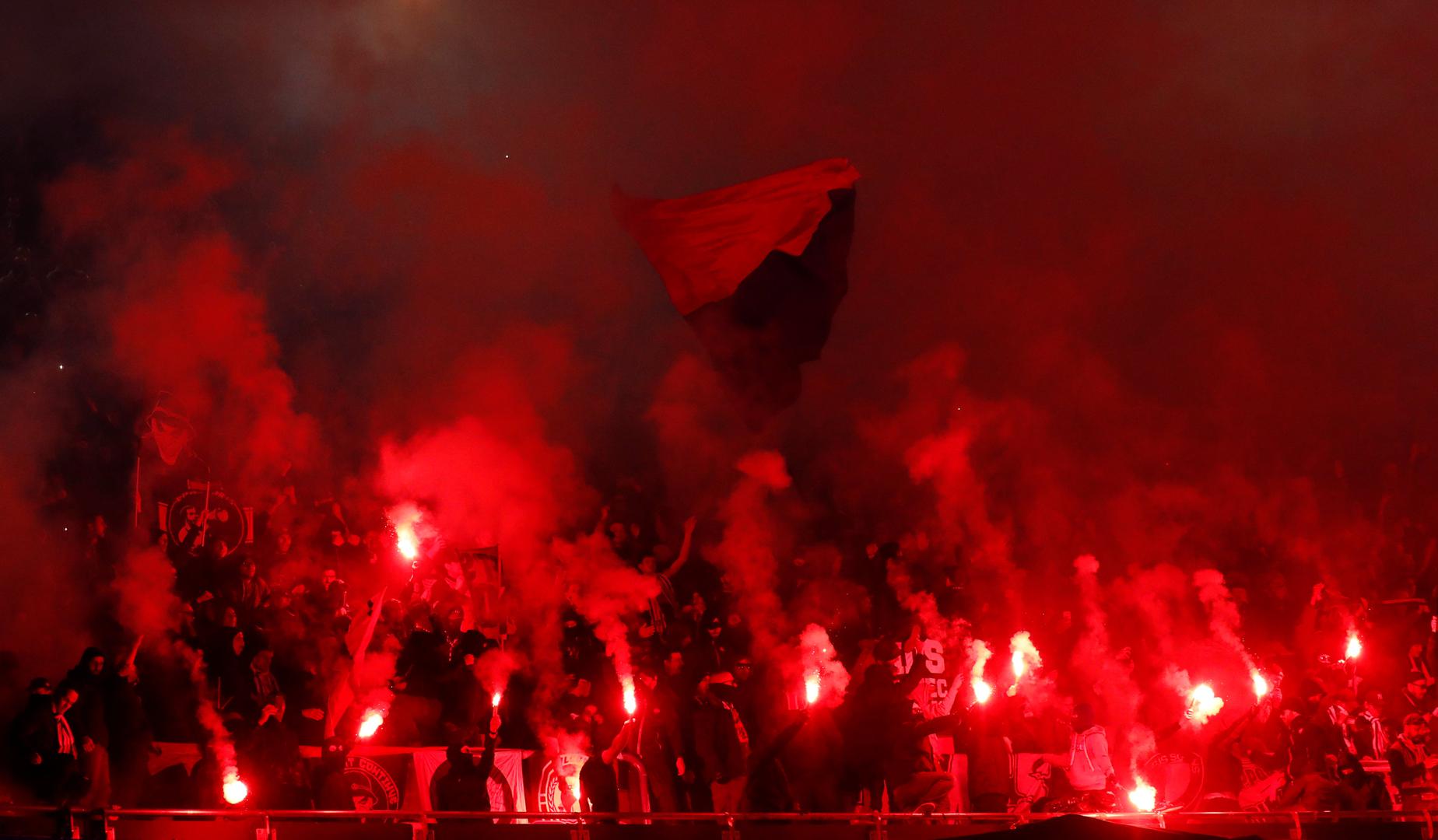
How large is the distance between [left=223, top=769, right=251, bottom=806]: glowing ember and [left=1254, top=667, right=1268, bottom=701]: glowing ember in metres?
8.07

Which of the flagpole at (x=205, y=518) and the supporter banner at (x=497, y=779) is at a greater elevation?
the flagpole at (x=205, y=518)

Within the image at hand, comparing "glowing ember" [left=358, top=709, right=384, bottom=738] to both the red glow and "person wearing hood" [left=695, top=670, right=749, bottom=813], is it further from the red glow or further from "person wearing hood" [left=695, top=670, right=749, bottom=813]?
"person wearing hood" [left=695, top=670, right=749, bottom=813]

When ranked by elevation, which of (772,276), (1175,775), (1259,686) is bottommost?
(1175,775)

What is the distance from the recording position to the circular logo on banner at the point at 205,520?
9758mm

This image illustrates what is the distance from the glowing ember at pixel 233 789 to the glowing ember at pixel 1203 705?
24.9 ft

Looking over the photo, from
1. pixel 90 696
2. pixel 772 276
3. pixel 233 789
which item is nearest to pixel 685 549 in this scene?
pixel 772 276

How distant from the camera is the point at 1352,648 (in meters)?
13.3

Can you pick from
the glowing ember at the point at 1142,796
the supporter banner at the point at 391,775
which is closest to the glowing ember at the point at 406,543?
the supporter banner at the point at 391,775

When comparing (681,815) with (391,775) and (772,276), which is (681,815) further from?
(772,276)

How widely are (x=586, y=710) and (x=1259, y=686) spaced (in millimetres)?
6014

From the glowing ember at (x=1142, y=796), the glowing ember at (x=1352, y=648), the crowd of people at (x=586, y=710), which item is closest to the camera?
the crowd of people at (x=586, y=710)

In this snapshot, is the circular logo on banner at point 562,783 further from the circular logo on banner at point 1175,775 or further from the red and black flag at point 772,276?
the circular logo on banner at point 1175,775

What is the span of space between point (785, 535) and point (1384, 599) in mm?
6247

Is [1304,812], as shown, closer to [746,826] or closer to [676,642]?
[746,826]
